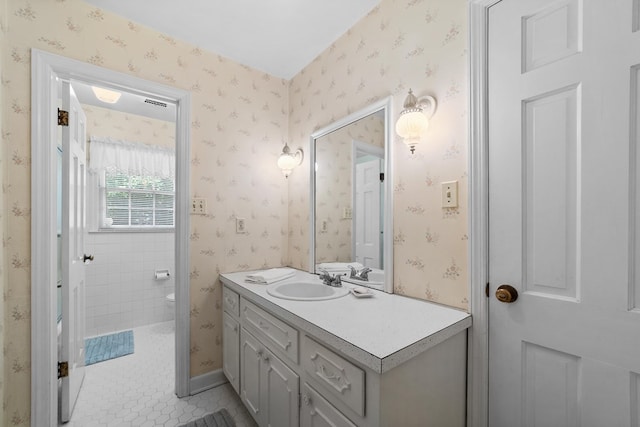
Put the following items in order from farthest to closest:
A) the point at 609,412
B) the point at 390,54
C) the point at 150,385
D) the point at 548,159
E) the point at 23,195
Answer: the point at 150,385 → the point at 390,54 → the point at 23,195 → the point at 548,159 → the point at 609,412

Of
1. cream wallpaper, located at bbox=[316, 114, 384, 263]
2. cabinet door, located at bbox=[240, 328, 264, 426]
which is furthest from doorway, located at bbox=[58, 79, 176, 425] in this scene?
cream wallpaper, located at bbox=[316, 114, 384, 263]

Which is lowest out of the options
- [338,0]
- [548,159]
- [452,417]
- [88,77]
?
[452,417]

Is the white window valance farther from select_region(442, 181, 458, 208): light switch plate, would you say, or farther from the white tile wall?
select_region(442, 181, 458, 208): light switch plate

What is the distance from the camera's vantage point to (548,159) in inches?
39.9

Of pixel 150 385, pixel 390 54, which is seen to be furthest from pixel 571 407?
pixel 150 385

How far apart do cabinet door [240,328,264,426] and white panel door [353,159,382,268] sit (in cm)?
79

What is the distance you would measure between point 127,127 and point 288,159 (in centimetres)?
221

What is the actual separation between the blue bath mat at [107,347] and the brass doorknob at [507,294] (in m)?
2.98

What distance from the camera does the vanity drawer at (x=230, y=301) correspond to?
1.82 m

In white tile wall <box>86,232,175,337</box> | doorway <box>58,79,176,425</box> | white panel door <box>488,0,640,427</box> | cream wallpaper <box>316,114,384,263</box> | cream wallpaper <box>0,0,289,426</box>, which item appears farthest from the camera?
white tile wall <box>86,232,175,337</box>

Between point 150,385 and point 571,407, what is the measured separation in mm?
2431

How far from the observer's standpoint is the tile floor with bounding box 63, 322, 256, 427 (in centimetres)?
171

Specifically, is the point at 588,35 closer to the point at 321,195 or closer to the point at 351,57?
the point at 351,57

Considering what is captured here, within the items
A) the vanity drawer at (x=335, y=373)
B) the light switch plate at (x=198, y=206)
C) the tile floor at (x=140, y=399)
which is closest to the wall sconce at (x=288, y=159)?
the light switch plate at (x=198, y=206)
